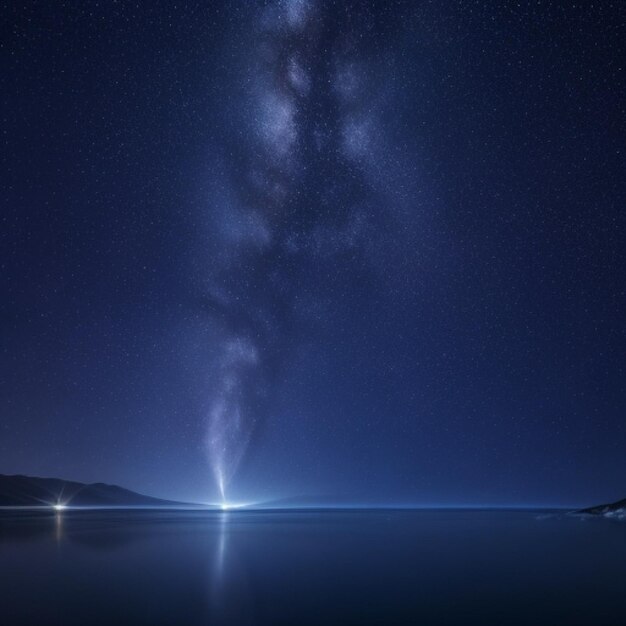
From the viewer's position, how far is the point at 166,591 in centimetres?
2003

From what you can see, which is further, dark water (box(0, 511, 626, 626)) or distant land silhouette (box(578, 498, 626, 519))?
distant land silhouette (box(578, 498, 626, 519))

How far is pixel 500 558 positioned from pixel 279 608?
20678 millimetres

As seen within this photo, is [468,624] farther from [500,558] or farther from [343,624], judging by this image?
[500,558]

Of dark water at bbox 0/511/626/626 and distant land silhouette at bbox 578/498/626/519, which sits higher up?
dark water at bbox 0/511/626/626

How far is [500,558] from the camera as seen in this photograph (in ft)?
106

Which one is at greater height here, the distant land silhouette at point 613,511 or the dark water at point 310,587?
the dark water at point 310,587

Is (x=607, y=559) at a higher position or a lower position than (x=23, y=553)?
lower

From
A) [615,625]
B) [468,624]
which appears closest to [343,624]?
[468,624]

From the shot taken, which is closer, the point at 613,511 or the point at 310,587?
the point at 310,587

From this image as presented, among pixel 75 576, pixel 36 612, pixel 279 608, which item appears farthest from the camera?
pixel 75 576

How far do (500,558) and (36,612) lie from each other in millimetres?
27024

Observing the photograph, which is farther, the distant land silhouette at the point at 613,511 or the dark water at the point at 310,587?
the distant land silhouette at the point at 613,511

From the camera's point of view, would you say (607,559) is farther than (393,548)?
No

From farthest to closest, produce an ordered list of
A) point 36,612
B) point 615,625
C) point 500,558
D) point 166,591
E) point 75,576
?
point 500,558
point 75,576
point 166,591
point 36,612
point 615,625
